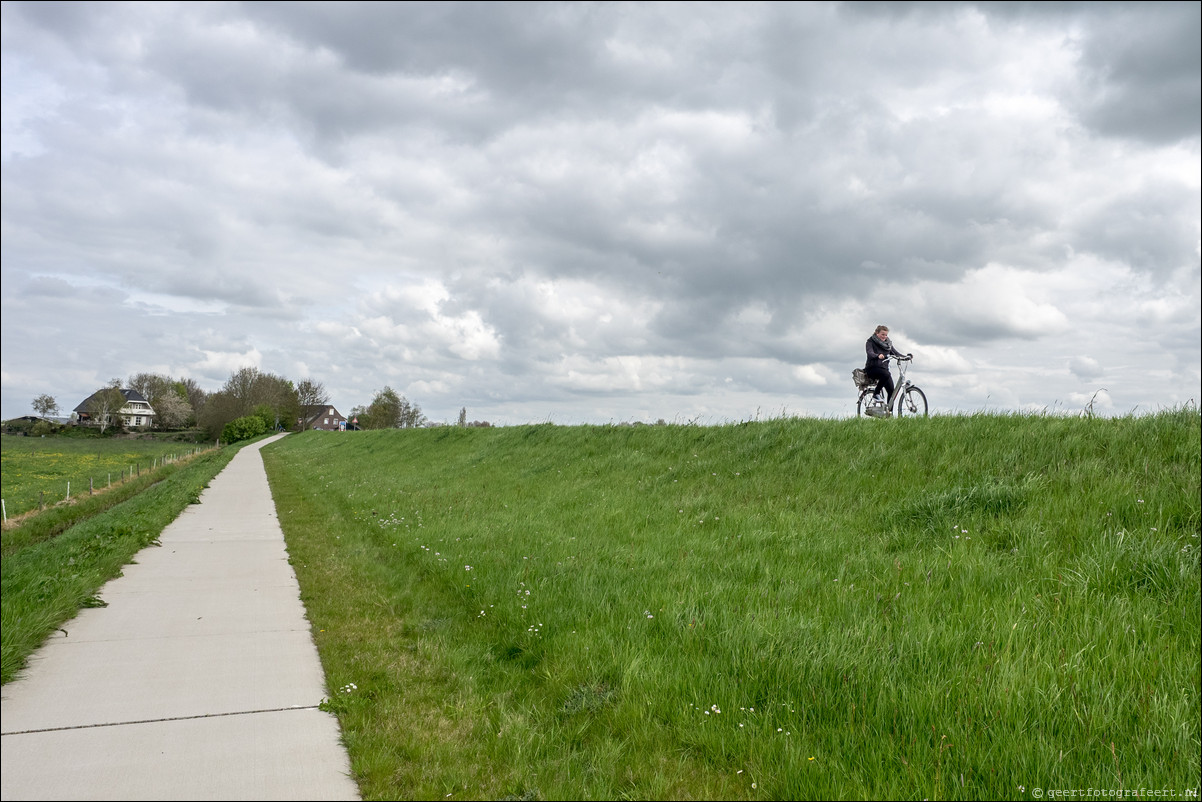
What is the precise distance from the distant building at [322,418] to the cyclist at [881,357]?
115 meters

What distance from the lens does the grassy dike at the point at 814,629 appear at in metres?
3.41

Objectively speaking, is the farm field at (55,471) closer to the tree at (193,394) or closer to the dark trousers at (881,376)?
the dark trousers at (881,376)

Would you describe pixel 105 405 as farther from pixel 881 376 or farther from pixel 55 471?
pixel 881 376

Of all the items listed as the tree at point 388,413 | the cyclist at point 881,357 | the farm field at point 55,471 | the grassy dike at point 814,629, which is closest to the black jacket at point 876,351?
the cyclist at point 881,357

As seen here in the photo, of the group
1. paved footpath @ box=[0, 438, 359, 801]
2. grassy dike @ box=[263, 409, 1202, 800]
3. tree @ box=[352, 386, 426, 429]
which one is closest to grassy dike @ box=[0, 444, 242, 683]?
paved footpath @ box=[0, 438, 359, 801]

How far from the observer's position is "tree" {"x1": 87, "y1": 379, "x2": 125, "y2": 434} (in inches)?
4011

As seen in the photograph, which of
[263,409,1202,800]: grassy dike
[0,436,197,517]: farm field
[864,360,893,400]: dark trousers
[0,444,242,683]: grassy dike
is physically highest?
[864,360,893,400]: dark trousers

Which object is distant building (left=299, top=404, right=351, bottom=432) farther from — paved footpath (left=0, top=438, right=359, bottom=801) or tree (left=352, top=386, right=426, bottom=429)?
paved footpath (left=0, top=438, right=359, bottom=801)

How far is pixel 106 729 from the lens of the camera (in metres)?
3.93

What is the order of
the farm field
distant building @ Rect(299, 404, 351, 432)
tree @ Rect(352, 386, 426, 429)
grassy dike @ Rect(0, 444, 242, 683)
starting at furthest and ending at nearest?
distant building @ Rect(299, 404, 351, 432), tree @ Rect(352, 386, 426, 429), the farm field, grassy dike @ Rect(0, 444, 242, 683)

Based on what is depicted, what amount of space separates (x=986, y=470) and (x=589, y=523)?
5209 millimetres

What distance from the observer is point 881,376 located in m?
14.8

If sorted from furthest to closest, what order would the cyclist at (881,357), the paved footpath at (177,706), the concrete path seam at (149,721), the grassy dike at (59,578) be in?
1. the cyclist at (881,357)
2. the grassy dike at (59,578)
3. the concrete path seam at (149,721)
4. the paved footpath at (177,706)

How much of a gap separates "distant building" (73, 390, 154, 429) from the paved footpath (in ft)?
404
